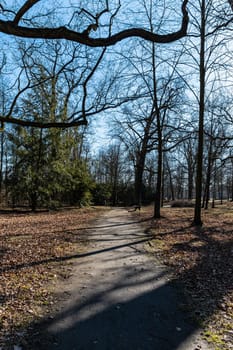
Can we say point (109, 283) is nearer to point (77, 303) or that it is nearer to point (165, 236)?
point (77, 303)

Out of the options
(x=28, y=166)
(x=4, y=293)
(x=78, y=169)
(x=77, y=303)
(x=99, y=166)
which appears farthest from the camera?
(x=99, y=166)

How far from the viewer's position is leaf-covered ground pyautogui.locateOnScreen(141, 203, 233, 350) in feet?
11.2

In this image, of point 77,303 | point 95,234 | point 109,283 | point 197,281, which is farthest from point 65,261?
point 95,234

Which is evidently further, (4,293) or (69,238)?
(69,238)

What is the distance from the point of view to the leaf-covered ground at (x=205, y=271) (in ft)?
11.2

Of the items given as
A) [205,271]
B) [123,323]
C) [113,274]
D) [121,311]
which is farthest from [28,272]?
[205,271]

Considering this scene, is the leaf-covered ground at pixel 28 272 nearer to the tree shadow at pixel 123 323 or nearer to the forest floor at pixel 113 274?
the forest floor at pixel 113 274

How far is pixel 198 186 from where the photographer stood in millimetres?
12320

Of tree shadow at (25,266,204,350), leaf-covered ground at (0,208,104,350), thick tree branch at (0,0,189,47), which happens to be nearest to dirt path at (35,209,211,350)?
tree shadow at (25,266,204,350)

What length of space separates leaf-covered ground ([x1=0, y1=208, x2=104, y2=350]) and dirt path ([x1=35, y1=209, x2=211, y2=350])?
0.35 meters

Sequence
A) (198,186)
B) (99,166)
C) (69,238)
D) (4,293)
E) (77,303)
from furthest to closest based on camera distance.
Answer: (99,166) → (198,186) → (69,238) → (4,293) → (77,303)

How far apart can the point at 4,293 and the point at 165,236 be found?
6.15m

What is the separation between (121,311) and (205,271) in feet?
8.18

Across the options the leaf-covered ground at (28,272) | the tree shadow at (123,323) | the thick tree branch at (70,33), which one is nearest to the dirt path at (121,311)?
the tree shadow at (123,323)
